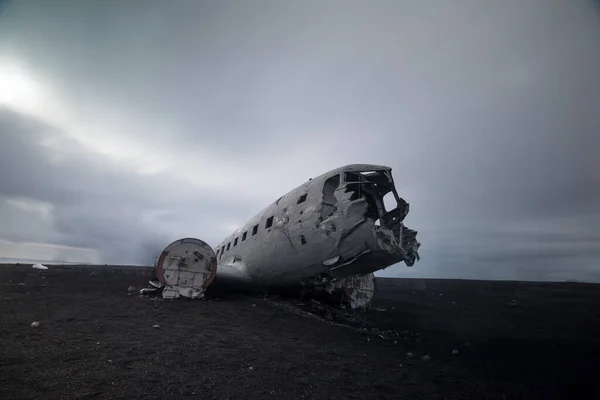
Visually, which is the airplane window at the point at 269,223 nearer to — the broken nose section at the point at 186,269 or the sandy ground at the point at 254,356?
the broken nose section at the point at 186,269

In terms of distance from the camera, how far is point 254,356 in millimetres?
6133

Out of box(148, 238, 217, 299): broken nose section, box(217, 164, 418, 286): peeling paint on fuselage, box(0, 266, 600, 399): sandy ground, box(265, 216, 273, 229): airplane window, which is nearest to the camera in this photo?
box(0, 266, 600, 399): sandy ground

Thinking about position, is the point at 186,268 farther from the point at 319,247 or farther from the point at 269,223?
the point at 319,247

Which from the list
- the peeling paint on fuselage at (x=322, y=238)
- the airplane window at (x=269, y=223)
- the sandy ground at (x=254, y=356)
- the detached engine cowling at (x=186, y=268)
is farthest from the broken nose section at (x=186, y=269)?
the airplane window at (x=269, y=223)

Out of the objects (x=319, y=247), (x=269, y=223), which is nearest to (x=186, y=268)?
(x=269, y=223)

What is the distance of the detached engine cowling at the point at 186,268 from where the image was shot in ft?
A: 38.8

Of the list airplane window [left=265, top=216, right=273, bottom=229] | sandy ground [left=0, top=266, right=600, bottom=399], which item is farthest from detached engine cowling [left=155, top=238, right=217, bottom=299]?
airplane window [left=265, top=216, right=273, bottom=229]

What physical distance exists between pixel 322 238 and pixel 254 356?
14.1ft

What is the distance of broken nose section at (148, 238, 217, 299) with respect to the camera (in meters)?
11.8

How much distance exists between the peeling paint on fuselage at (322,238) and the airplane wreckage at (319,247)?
3 cm

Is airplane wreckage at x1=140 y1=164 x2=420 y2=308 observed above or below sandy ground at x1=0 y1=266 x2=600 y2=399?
above

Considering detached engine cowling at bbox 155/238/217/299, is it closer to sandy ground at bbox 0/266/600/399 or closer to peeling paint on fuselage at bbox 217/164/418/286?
sandy ground at bbox 0/266/600/399

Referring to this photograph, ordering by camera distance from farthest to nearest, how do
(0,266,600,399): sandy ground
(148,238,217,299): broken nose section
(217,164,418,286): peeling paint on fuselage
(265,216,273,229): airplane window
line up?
1. (265,216,273,229): airplane window
2. (148,238,217,299): broken nose section
3. (217,164,418,286): peeling paint on fuselage
4. (0,266,600,399): sandy ground

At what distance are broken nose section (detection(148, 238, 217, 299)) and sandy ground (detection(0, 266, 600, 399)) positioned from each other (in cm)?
75
